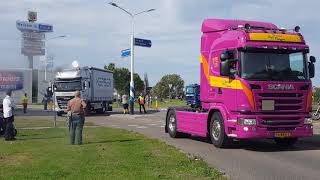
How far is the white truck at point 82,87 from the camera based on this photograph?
41.7m

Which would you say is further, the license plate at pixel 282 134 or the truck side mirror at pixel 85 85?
the truck side mirror at pixel 85 85

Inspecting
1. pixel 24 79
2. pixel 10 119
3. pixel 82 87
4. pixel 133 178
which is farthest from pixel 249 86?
pixel 24 79

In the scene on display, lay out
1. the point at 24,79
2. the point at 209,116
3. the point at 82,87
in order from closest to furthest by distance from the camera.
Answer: the point at 209,116, the point at 82,87, the point at 24,79

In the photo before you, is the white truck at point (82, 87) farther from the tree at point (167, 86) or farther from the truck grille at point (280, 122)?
the tree at point (167, 86)

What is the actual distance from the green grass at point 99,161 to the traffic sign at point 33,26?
105 metres

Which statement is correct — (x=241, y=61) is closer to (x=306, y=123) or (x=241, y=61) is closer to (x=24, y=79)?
(x=306, y=123)

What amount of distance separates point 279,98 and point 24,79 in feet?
300

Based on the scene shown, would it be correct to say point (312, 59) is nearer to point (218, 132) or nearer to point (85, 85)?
point (218, 132)

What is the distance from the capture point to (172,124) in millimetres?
21328

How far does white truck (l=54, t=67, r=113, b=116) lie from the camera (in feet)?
137

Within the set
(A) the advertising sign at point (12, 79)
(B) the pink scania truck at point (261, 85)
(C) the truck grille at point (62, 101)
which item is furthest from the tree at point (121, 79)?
(B) the pink scania truck at point (261, 85)

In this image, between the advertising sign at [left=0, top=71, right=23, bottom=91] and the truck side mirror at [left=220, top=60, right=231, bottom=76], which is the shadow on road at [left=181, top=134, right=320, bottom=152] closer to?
the truck side mirror at [left=220, top=60, right=231, bottom=76]

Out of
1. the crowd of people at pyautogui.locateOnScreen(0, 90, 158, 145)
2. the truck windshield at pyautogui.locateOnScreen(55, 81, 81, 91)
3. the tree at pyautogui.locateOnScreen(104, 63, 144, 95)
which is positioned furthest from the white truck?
the tree at pyautogui.locateOnScreen(104, 63, 144, 95)

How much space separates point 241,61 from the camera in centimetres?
1579
